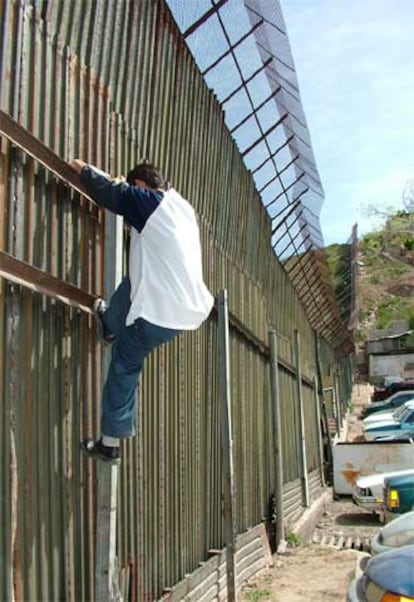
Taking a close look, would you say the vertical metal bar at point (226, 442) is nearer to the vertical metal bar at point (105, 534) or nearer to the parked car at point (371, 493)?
the vertical metal bar at point (105, 534)

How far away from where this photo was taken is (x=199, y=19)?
6594 millimetres

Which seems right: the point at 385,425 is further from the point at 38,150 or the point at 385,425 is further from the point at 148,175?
the point at 38,150

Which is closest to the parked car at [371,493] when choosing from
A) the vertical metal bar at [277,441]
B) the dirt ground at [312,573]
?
the dirt ground at [312,573]

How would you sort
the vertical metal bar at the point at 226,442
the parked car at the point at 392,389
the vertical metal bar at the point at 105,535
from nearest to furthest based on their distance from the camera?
1. the vertical metal bar at the point at 105,535
2. the vertical metal bar at the point at 226,442
3. the parked car at the point at 392,389

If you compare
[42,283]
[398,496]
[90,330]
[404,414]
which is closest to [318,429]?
[404,414]

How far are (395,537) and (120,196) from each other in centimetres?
444

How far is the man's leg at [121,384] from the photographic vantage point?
3.49m

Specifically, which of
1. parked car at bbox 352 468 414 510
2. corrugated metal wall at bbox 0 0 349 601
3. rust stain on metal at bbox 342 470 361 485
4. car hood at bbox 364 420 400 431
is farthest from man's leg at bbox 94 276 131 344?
car hood at bbox 364 420 400 431

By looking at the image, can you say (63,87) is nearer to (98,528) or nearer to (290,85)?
(98,528)

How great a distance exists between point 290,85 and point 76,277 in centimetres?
679

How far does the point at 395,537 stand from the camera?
666cm

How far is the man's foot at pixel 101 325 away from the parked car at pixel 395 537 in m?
3.80

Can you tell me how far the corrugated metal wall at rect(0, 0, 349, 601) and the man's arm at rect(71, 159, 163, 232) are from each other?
0.52 feet

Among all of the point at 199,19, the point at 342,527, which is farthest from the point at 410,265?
the point at 199,19
